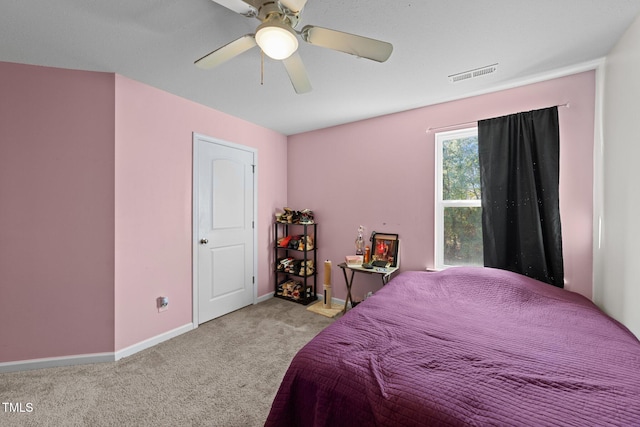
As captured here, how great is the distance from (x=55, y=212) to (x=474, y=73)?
142 inches

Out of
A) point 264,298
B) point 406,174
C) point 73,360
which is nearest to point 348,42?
point 406,174

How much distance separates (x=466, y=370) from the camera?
44.2 inches

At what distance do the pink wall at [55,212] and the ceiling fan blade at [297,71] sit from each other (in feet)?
5.54

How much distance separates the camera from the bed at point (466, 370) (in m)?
0.92

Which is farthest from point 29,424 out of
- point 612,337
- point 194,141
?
point 612,337

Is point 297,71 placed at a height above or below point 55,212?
above

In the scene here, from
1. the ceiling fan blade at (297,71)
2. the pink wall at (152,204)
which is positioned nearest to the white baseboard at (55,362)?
the pink wall at (152,204)

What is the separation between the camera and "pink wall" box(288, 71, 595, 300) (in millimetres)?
2115

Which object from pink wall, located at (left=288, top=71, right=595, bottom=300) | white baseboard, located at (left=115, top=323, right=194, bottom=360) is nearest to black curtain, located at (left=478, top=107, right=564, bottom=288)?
pink wall, located at (left=288, top=71, right=595, bottom=300)

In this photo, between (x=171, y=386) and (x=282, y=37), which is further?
(x=171, y=386)

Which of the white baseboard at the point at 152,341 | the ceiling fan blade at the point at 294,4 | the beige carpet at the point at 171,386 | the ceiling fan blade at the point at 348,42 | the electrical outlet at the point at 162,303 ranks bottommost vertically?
the beige carpet at the point at 171,386

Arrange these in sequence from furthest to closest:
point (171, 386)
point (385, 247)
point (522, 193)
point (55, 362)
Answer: point (385, 247), point (522, 193), point (55, 362), point (171, 386)

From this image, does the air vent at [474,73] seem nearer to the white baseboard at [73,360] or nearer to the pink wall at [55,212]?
the pink wall at [55,212]

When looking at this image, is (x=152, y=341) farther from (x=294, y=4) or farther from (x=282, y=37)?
(x=294, y=4)
